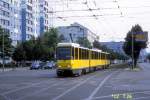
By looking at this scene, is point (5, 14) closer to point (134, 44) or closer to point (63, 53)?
point (134, 44)

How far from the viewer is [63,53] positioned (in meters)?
43.0

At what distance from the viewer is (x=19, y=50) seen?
349 feet

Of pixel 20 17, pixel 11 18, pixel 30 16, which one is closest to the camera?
pixel 11 18

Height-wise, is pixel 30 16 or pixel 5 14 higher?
pixel 30 16

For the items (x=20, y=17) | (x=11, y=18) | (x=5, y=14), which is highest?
(x=20, y=17)

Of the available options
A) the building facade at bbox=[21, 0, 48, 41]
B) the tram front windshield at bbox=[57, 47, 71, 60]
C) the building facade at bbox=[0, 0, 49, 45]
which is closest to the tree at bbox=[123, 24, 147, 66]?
the building facade at bbox=[0, 0, 49, 45]

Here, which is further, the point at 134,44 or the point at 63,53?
the point at 134,44

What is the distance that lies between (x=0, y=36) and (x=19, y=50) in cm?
1893

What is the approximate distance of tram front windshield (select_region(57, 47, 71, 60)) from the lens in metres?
42.6

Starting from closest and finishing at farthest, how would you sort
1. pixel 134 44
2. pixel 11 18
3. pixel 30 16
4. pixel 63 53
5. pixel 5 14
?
pixel 63 53 → pixel 134 44 → pixel 5 14 → pixel 11 18 → pixel 30 16

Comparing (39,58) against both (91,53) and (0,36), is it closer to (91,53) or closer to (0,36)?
(0,36)

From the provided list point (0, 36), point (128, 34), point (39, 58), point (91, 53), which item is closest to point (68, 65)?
point (91, 53)

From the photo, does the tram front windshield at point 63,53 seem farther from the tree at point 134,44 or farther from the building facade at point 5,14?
the building facade at point 5,14

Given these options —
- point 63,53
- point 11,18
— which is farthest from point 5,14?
point 63,53
